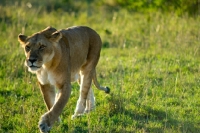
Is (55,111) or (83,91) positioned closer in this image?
(55,111)

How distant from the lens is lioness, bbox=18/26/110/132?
16.9ft

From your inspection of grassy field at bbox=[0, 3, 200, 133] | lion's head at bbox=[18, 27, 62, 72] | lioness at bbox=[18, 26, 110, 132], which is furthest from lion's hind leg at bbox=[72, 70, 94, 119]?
lion's head at bbox=[18, 27, 62, 72]

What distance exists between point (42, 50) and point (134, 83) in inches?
87.9

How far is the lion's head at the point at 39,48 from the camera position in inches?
199

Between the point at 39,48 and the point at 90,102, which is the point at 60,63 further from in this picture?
the point at 90,102

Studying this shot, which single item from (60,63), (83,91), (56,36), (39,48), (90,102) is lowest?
(90,102)

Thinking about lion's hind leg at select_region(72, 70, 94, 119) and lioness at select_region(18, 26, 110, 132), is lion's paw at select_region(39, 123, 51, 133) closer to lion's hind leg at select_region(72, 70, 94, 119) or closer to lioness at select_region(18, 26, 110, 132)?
lioness at select_region(18, 26, 110, 132)

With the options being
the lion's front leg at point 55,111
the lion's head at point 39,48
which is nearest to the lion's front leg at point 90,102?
the lion's front leg at point 55,111

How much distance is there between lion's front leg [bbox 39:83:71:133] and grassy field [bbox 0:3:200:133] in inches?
12.9

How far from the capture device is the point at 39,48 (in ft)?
17.1

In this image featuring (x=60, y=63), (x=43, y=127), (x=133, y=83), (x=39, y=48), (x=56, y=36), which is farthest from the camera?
(x=133, y=83)

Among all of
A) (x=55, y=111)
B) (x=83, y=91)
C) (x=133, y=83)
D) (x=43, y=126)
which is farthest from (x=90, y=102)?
(x=43, y=126)

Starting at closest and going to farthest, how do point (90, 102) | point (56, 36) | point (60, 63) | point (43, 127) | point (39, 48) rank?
point (43, 127) < point (39, 48) < point (56, 36) < point (60, 63) < point (90, 102)

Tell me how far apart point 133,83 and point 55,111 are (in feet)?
6.98
